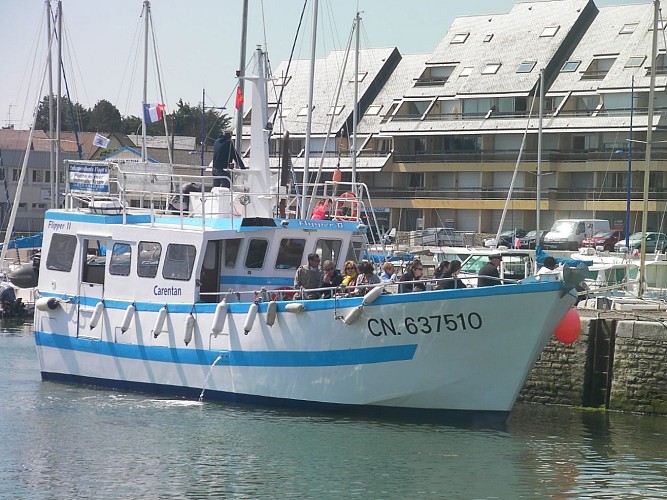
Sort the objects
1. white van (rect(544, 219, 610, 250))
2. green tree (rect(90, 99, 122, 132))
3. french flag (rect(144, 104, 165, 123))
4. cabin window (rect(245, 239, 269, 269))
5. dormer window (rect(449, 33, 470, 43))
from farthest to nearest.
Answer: green tree (rect(90, 99, 122, 132)) < dormer window (rect(449, 33, 470, 43)) < white van (rect(544, 219, 610, 250)) < french flag (rect(144, 104, 165, 123)) < cabin window (rect(245, 239, 269, 269))

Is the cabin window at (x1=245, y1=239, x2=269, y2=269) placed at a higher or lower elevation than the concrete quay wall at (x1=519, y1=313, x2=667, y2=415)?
higher

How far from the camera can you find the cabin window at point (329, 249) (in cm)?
2161

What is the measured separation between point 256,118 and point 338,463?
8.14 m

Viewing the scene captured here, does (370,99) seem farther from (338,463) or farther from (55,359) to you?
(338,463)

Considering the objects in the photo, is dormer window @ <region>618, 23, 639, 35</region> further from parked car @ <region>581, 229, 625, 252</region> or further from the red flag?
the red flag

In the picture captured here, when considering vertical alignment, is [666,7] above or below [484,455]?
above

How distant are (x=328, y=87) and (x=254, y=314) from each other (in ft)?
172

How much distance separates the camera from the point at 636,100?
58.0 metres

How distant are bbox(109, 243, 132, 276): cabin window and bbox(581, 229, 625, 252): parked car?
93.1 ft

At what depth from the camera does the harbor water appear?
15.3 meters

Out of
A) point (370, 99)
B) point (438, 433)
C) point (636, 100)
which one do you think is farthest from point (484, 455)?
point (370, 99)

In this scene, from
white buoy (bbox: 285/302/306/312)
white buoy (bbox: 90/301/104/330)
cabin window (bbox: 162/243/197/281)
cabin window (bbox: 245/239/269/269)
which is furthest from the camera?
white buoy (bbox: 90/301/104/330)

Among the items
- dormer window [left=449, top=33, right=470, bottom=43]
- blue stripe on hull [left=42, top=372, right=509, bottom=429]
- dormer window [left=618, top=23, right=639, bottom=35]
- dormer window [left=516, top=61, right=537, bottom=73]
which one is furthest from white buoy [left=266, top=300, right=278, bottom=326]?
dormer window [left=449, top=33, right=470, bottom=43]

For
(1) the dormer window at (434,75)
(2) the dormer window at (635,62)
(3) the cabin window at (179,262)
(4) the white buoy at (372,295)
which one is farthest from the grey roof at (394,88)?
(4) the white buoy at (372,295)
